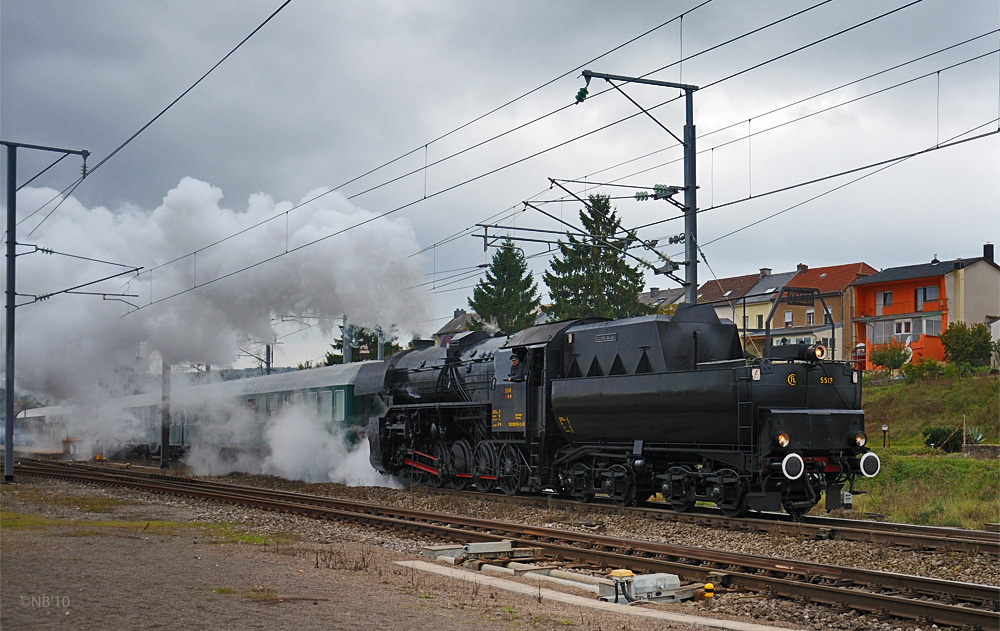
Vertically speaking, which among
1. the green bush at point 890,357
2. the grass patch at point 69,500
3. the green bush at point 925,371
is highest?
the green bush at point 890,357

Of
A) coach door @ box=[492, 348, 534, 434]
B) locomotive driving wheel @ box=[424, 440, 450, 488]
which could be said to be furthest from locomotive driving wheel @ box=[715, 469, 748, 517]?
locomotive driving wheel @ box=[424, 440, 450, 488]

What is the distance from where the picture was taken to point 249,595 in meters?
8.34

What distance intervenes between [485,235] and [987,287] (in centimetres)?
4367

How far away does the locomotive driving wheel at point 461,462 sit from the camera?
20.6 metres

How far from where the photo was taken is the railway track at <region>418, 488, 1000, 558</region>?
36.8ft

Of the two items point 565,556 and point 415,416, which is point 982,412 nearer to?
point 415,416

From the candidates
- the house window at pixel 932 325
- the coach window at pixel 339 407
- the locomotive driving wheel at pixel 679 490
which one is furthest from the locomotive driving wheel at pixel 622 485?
the house window at pixel 932 325

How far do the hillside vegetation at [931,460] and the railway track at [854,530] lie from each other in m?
2.41

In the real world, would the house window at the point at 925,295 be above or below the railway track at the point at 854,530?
above

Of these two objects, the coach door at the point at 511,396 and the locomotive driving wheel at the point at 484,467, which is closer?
the coach door at the point at 511,396

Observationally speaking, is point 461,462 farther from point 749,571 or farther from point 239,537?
point 749,571

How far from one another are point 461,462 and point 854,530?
1017cm

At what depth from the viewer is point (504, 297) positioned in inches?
2249

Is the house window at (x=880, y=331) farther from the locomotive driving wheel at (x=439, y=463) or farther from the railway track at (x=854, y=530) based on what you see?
the railway track at (x=854, y=530)
